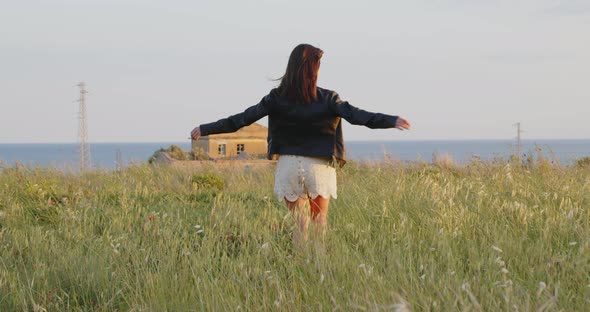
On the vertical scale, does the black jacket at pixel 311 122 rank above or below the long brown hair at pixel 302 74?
below

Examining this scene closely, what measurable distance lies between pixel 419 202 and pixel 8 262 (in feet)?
12.1

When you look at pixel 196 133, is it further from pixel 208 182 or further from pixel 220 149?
pixel 220 149

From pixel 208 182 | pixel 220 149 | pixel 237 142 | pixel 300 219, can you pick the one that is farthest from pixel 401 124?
pixel 237 142

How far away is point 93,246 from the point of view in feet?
19.3

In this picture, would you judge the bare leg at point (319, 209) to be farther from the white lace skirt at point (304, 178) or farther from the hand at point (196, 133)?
the hand at point (196, 133)

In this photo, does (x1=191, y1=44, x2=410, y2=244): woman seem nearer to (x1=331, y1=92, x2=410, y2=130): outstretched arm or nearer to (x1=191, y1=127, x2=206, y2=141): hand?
(x1=331, y1=92, x2=410, y2=130): outstretched arm

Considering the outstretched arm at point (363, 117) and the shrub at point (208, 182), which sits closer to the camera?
the outstretched arm at point (363, 117)

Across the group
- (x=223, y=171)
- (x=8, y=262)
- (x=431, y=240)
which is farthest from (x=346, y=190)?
(x=223, y=171)

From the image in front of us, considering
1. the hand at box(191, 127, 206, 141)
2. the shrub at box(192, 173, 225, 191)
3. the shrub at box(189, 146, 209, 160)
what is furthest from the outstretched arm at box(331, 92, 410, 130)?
the shrub at box(189, 146, 209, 160)

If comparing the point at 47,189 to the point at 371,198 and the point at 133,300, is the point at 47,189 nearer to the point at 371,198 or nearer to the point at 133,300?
the point at 371,198

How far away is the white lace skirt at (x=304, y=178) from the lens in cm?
614

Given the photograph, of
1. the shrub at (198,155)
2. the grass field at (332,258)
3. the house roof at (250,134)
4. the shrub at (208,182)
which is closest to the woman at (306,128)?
the grass field at (332,258)

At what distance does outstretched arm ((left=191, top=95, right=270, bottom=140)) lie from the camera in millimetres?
6297

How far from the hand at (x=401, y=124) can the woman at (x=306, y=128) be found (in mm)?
222
